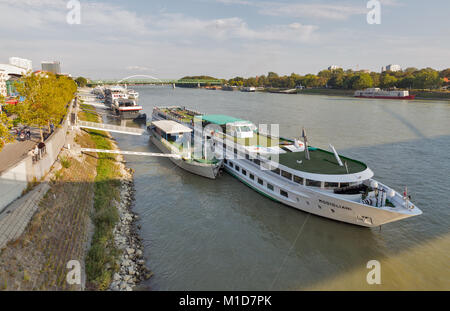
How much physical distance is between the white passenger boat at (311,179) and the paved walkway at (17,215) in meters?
15.1

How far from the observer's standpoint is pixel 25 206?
13.5 metres

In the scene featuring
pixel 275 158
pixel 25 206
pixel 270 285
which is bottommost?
pixel 270 285

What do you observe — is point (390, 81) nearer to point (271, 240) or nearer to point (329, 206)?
point (329, 206)

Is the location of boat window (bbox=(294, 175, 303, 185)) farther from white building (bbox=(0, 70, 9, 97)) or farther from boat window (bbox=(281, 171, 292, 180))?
white building (bbox=(0, 70, 9, 97))

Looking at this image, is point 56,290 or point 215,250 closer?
point 56,290

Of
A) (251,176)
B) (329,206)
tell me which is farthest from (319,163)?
(251,176)

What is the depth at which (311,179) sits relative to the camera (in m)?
17.4

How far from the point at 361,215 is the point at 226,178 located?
41.4 feet

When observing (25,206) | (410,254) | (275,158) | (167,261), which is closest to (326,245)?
(410,254)

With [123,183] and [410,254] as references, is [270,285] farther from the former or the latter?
[123,183]

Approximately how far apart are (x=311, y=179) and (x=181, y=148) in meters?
16.6

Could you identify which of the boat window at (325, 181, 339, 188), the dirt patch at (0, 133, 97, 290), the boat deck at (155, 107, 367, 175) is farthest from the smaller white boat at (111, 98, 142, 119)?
the boat window at (325, 181, 339, 188)

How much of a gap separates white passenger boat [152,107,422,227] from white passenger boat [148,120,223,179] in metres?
2.04
